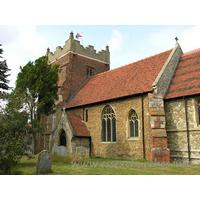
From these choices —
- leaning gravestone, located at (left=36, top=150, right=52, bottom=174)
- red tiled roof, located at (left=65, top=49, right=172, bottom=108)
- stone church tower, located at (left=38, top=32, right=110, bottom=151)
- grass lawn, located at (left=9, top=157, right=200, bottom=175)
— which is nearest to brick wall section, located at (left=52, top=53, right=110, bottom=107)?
stone church tower, located at (left=38, top=32, right=110, bottom=151)

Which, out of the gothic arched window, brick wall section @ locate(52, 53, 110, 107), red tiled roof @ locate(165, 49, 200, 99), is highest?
brick wall section @ locate(52, 53, 110, 107)

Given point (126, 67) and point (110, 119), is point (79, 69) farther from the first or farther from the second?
point (110, 119)

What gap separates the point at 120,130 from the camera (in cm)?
1638

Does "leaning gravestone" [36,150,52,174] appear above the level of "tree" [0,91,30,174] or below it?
below

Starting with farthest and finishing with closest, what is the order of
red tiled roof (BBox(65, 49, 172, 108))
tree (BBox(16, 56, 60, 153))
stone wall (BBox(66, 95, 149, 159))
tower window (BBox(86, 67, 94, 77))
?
tower window (BBox(86, 67, 94, 77))
tree (BBox(16, 56, 60, 153))
red tiled roof (BBox(65, 49, 172, 108))
stone wall (BBox(66, 95, 149, 159))

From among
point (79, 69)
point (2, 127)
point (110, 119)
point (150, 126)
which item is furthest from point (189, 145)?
point (79, 69)

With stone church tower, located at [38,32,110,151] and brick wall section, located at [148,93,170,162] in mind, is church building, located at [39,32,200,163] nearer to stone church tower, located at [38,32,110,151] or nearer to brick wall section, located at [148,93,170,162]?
brick wall section, located at [148,93,170,162]

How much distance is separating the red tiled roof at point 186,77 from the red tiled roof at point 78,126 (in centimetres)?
798

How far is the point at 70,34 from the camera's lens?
25719 millimetres

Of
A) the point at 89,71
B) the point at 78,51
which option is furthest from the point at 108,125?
the point at 78,51

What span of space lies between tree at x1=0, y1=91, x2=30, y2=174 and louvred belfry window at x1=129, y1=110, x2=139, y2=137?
7921 mm

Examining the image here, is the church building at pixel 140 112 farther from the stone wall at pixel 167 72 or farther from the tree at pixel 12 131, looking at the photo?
the tree at pixel 12 131

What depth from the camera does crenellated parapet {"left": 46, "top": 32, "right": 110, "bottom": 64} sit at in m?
25.6

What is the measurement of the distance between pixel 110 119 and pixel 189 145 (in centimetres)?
667
